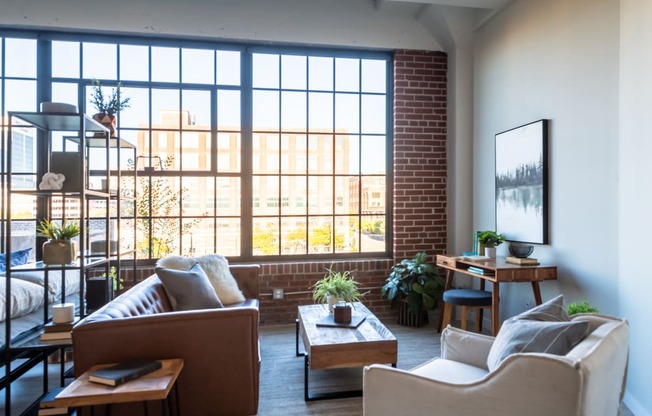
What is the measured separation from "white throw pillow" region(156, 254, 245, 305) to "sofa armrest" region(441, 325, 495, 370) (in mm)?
1860

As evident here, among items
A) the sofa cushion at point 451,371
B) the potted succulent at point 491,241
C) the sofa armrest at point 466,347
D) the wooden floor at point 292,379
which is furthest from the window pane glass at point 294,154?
the sofa cushion at point 451,371

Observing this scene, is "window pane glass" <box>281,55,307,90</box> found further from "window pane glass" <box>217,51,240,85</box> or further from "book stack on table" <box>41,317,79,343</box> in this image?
"book stack on table" <box>41,317,79,343</box>

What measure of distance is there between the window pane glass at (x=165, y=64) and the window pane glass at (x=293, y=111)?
3.96 feet

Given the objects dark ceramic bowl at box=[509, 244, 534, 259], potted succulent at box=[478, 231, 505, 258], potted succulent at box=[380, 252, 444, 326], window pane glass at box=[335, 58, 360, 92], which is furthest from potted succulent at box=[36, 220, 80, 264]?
dark ceramic bowl at box=[509, 244, 534, 259]

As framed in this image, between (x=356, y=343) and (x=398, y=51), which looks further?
(x=398, y=51)

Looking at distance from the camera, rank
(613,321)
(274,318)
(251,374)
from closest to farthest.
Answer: (613,321) → (251,374) → (274,318)

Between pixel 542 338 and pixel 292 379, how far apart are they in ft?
6.16

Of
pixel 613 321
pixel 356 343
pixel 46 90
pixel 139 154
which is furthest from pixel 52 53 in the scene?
pixel 613 321

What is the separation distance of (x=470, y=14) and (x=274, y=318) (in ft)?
13.3

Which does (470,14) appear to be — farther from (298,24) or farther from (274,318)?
(274,318)

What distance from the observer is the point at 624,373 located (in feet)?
5.36

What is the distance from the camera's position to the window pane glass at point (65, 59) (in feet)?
12.7

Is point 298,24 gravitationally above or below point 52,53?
above

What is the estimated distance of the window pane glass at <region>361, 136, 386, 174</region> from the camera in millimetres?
4438
